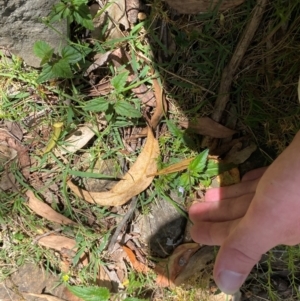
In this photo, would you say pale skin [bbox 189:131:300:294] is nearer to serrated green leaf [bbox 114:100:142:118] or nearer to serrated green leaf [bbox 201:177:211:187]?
serrated green leaf [bbox 201:177:211:187]

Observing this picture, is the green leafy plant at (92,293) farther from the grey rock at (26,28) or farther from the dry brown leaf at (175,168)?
the grey rock at (26,28)

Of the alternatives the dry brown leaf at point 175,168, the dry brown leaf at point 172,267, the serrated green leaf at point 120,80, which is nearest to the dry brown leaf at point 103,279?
the dry brown leaf at point 172,267

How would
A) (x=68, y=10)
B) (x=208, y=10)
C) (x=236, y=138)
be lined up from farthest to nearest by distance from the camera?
(x=236, y=138)
(x=208, y=10)
(x=68, y=10)

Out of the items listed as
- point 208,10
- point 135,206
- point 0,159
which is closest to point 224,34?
point 208,10

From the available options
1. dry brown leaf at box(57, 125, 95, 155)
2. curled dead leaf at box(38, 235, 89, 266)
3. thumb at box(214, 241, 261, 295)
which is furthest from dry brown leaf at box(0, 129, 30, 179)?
thumb at box(214, 241, 261, 295)

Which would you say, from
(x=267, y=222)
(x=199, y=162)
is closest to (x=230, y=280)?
(x=267, y=222)

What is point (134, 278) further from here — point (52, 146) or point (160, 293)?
point (52, 146)
